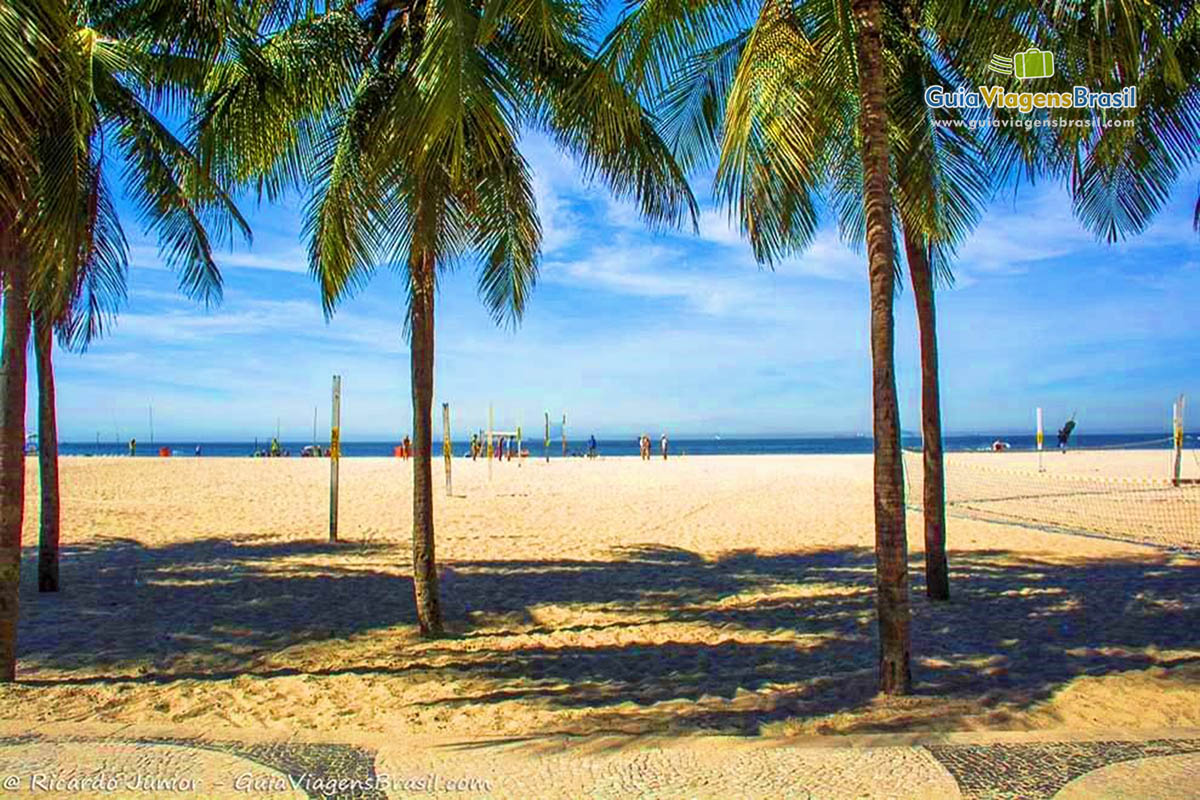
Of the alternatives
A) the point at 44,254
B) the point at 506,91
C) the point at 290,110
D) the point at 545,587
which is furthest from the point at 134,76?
the point at 545,587

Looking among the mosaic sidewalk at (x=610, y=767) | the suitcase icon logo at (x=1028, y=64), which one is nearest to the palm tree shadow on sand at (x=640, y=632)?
the mosaic sidewalk at (x=610, y=767)

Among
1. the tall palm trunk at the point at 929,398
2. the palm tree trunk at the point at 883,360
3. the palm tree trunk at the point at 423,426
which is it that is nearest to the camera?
the palm tree trunk at the point at 883,360

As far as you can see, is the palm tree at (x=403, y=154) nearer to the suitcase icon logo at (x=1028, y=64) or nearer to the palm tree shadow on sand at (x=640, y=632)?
the palm tree shadow on sand at (x=640, y=632)

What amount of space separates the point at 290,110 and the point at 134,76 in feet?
3.74

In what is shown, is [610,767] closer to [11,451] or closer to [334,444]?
[11,451]

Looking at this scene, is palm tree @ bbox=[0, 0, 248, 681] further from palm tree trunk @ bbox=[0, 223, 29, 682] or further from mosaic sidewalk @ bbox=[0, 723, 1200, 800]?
mosaic sidewalk @ bbox=[0, 723, 1200, 800]

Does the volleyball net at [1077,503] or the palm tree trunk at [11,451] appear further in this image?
the volleyball net at [1077,503]

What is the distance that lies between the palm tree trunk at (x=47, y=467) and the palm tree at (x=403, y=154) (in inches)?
138

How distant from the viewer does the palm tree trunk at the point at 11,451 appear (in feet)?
16.5

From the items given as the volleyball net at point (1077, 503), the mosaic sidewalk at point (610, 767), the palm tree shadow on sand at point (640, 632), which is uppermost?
the volleyball net at point (1077, 503)

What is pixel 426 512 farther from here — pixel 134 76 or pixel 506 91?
pixel 134 76

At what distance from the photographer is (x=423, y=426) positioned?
639 centimetres

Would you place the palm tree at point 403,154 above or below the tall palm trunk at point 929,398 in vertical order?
above

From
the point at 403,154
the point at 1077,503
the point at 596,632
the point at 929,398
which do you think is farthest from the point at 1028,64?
the point at 1077,503
